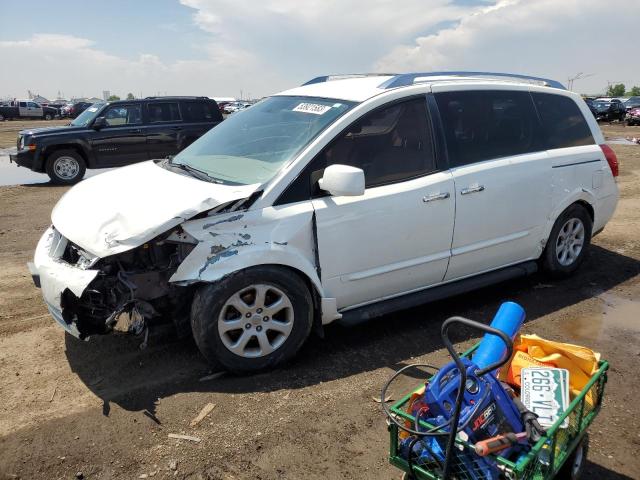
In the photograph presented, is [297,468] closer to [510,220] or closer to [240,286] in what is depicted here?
[240,286]

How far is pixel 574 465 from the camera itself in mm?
2521

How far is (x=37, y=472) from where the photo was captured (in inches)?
105

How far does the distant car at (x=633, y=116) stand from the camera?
32016mm

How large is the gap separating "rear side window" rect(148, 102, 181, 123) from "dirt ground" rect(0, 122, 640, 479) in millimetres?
7878

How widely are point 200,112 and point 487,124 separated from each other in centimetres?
938

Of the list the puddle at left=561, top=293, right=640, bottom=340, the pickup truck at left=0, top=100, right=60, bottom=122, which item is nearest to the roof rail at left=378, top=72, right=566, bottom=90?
the puddle at left=561, top=293, right=640, bottom=340

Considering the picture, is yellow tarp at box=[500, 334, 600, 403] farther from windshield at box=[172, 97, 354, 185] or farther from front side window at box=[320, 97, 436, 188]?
windshield at box=[172, 97, 354, 185]

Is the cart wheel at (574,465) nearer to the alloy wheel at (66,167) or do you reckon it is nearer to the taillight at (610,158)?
the taillight at (610,158)

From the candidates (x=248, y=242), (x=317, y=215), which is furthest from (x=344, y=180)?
(x=248, y=242)

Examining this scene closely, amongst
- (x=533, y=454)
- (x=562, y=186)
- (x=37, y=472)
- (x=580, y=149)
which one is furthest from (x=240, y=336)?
(x=580, y=149)

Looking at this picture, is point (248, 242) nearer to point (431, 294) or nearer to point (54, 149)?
point (431, 294)

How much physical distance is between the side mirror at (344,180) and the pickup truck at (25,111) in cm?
4873

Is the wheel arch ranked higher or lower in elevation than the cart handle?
higher

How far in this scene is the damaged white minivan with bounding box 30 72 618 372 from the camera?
130 inches
